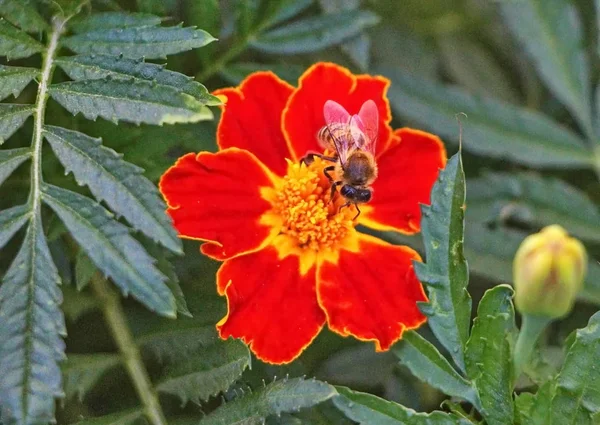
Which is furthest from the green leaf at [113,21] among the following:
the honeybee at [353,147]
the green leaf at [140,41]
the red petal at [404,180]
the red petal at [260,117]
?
the red petal at [404,180]

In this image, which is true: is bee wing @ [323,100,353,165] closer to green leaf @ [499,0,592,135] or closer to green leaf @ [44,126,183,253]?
green leaf @ [44,126,183,253]

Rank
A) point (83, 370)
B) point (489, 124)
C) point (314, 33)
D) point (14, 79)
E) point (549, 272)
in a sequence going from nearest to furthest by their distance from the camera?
point (549, 272), point (14, 79), point (83, 370), point (314, 33), point (489, 124)

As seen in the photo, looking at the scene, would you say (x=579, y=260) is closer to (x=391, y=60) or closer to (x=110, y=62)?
(x=110, y=62)

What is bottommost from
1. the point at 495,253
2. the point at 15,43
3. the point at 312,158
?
the point at 495,253

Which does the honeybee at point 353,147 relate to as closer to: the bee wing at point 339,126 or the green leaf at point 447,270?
the bee wing at point 339,126

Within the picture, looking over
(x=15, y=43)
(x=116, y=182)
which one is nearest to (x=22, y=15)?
(x=15, y=43)

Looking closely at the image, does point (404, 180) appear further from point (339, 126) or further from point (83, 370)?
point (83, 370)
